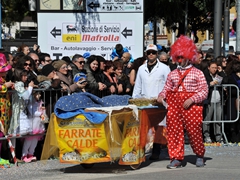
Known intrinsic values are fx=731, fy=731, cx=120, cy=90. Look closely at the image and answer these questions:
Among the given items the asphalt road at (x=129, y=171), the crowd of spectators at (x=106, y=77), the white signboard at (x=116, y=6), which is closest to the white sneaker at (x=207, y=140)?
the crowd of spectators at (x=106, y=77)

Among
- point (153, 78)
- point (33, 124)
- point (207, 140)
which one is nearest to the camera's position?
point (153, 78)

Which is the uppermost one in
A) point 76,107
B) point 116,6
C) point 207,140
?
point 116,6

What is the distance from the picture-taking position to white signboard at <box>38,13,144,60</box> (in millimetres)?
18047

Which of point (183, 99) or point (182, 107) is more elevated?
point (183, 99)

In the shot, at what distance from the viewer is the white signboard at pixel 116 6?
1823 centimetres

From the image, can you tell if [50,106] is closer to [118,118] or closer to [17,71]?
[17,71]

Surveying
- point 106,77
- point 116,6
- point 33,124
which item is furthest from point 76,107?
point 116,6

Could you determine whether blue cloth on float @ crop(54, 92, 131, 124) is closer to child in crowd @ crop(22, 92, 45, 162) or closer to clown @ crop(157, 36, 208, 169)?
clown @ crop(157, 36, 208, 169)

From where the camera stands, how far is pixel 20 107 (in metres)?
11.4

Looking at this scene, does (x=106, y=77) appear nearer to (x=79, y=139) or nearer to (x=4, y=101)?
(x=4, y=101)

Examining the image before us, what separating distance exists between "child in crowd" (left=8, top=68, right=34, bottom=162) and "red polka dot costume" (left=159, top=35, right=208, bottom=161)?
218cm

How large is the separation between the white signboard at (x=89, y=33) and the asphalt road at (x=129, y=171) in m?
6.71

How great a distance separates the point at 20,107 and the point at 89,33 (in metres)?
7.11

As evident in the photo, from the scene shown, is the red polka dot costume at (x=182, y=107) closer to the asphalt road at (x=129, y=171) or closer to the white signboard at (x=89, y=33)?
the asphalt road at (x=129, y=171)
